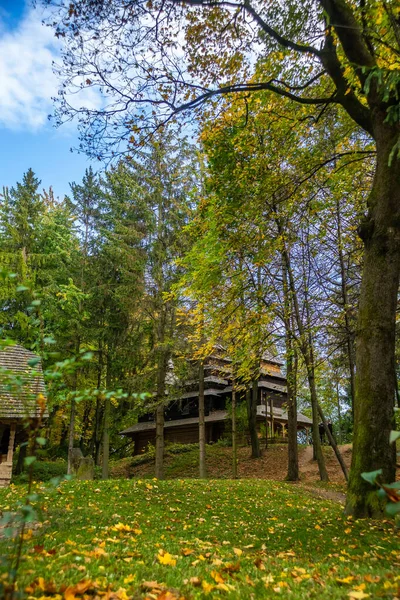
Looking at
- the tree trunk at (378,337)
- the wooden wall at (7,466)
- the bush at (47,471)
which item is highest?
the tree trunk at (378,337)

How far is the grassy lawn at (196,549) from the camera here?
2.95m

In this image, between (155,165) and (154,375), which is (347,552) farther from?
(155,165)

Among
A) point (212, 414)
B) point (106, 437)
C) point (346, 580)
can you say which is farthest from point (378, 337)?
point (212, 414)

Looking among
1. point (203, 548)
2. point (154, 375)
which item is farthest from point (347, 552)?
point (154, 375)

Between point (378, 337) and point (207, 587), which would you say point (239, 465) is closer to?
point (378, 337)

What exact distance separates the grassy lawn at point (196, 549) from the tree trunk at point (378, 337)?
0.79m

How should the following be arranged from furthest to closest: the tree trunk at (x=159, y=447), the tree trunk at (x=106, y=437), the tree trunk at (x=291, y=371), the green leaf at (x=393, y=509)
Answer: the tree trunk at (x=106, y=437) → the tree trunk at (x=159, y=447) → the tree trunk at (x=291, y=371) → the green leaf at (x=393, y=509)

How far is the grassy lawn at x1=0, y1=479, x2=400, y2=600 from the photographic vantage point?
9.69ft

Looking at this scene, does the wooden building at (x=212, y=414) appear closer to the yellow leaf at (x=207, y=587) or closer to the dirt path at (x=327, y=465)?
the dirt path at (x=327, y=465)

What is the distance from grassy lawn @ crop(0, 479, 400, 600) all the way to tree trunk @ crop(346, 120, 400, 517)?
792 millimetres

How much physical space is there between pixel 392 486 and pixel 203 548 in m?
3.84

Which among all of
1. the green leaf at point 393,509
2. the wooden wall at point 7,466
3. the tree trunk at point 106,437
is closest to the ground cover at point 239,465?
the tree trunk at point 106,437

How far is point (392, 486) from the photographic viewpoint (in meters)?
1.65

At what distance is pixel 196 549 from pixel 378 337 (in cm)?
416
